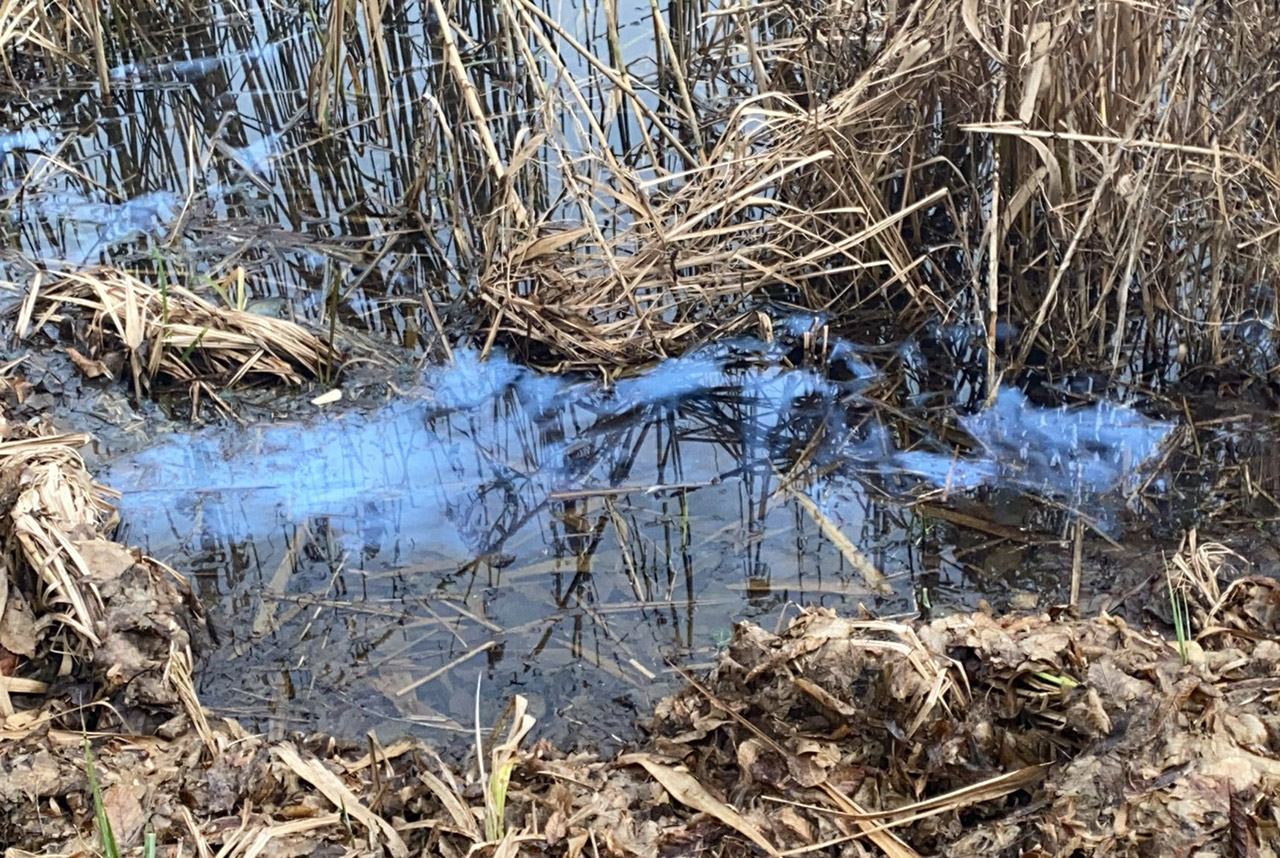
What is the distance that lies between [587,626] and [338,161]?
2762 mm

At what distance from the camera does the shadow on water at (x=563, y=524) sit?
2445 millimetres

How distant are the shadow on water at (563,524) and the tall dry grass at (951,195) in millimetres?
275

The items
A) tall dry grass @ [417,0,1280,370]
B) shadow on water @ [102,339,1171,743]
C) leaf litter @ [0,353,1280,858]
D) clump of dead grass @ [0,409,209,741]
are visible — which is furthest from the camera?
tall dry grass @ [417,0,1280,370]

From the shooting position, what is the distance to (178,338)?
338 cm

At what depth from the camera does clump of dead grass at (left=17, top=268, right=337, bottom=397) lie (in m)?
3.35

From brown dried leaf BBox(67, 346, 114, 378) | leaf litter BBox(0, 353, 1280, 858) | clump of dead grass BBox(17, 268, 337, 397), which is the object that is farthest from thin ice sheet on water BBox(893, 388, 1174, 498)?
brown dried leaf BBox(67, 346, 114, 378)

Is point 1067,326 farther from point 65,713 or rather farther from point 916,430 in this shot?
point 65,713

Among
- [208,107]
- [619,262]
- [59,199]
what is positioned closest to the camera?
[619,262]

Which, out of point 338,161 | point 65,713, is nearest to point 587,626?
point 65,713

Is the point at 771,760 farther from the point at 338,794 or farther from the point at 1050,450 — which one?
the point at 1050,450

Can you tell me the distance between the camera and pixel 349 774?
2123 millimetres

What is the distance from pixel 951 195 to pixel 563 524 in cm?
157

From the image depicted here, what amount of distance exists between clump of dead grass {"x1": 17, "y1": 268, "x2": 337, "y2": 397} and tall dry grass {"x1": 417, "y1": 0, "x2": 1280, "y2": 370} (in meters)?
0.62

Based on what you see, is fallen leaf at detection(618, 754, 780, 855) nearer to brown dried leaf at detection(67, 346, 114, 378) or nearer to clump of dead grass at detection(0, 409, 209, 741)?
clump of dead grass at detection(0, 409, 209, 741)
